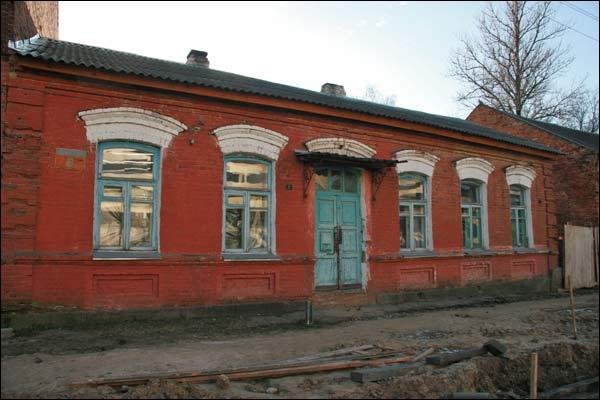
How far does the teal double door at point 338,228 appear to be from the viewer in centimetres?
1027

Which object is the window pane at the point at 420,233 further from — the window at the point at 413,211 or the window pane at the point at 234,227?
the window pane at the point at 234,227

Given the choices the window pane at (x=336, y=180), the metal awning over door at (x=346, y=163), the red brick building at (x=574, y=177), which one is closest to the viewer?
the metal awning over door at (x=346, y=163)

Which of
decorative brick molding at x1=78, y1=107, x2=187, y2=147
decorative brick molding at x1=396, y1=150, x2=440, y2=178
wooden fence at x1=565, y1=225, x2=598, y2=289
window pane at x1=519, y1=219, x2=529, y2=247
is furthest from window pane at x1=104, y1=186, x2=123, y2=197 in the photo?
wooden fence at x1=565, y1=225, x2=598, y2=289

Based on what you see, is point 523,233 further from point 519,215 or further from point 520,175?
point 520,175

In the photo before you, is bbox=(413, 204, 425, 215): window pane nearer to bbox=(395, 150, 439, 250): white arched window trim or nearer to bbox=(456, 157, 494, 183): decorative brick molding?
bbox=(395, 150, 439, 250): white arched window trim

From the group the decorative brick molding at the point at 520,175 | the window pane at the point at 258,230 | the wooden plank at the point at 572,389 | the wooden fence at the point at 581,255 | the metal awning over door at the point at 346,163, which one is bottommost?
the wooden plank at the point at 572,389

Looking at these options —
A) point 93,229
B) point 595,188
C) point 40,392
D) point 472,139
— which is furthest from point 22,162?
point 595,188

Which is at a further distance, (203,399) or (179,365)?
(179,365)

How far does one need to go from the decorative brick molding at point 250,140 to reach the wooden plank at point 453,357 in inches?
205

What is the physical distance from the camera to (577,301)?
40.8 feet

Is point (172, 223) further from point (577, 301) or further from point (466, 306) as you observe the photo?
point (577, 301)

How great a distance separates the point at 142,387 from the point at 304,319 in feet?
14.9

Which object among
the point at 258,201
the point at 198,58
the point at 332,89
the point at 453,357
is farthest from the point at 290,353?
the point at 332,89

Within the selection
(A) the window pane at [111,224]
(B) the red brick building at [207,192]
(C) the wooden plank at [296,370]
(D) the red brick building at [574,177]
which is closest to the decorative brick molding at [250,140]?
(B) the red brick building at [207,192]
